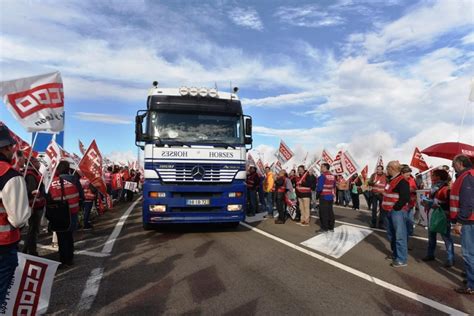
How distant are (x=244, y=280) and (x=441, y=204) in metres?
3.96

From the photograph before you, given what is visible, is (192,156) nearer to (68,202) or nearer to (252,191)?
(68,202)

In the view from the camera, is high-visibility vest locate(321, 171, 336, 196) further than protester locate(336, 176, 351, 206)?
No

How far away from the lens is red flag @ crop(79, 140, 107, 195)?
11086mm

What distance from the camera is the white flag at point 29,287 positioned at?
147 inches

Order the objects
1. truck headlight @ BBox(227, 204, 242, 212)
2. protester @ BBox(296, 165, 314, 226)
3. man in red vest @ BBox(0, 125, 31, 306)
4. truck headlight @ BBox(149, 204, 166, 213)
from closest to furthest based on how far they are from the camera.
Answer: man in red vest @ BBox(0, 125, 31, 306) → truck headlight @ BBox(149, 204, 166, 213) → truck headlight @ BBox(227, 204, 242, 212) → protester @ BBox(296, 165, 314, 226)

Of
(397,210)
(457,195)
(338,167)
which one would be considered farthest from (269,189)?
(457,195)

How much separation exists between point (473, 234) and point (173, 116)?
6769 millimetres

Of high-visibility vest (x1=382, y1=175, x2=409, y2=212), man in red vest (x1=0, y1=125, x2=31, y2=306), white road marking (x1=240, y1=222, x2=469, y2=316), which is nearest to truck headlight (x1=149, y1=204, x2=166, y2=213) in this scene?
white road marking (x1=240, y1=222, x2=469, y2=316)

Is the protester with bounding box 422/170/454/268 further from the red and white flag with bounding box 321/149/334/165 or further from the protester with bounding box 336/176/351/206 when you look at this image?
the protester with bounding box 336/176/351/206

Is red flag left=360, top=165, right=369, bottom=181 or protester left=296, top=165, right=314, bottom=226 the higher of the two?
red flag left=360, top=165, right=369, bottom=181

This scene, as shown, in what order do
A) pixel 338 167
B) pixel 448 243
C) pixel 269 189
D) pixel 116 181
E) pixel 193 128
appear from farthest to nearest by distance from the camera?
pixel 116 181
pixel 338 167
pixel 269 189
pixel 193 128
pixel 448 243

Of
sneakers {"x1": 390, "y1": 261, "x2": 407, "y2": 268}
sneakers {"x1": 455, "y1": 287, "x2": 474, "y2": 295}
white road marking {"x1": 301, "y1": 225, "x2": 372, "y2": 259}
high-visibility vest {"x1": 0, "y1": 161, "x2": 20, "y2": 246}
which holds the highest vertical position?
high-visibility vest {"x1": 0, "y1": 161, "x2": 20, "y2": 246}

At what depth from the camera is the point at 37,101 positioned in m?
5.08

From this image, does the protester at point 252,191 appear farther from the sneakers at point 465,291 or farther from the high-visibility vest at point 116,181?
the sneakers at point 465,291
